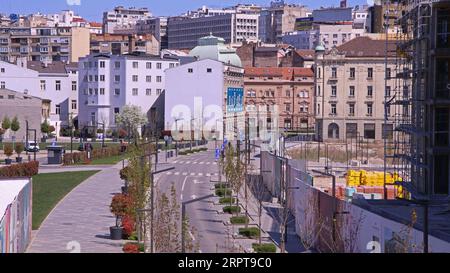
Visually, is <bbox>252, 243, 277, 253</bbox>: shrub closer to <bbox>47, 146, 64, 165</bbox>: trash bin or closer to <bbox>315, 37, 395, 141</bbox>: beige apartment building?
<bbox>47, 146, 64, 165</bbox>: trash bin

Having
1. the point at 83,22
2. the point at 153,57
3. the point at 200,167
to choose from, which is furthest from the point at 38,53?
the point at 200,167

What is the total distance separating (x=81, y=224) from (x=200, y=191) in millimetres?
6355

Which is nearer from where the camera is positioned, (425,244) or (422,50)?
(425,244)

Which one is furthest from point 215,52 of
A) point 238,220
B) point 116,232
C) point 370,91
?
point 116,232

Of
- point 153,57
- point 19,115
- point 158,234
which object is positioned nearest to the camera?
point 158,234

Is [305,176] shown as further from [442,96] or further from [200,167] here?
[200,167]

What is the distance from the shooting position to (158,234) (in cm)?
955

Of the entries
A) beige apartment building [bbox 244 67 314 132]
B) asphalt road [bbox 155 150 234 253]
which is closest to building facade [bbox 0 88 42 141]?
asphalt road [bbox 155 150 234 253]

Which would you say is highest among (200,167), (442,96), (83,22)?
(83,22)

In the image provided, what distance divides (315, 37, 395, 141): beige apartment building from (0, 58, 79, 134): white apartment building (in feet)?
A: 44.3

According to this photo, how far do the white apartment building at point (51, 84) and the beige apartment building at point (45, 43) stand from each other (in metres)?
12.5

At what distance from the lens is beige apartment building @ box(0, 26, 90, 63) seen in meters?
61.1

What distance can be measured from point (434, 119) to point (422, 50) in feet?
3.35

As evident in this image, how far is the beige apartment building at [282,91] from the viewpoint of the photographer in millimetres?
47875
